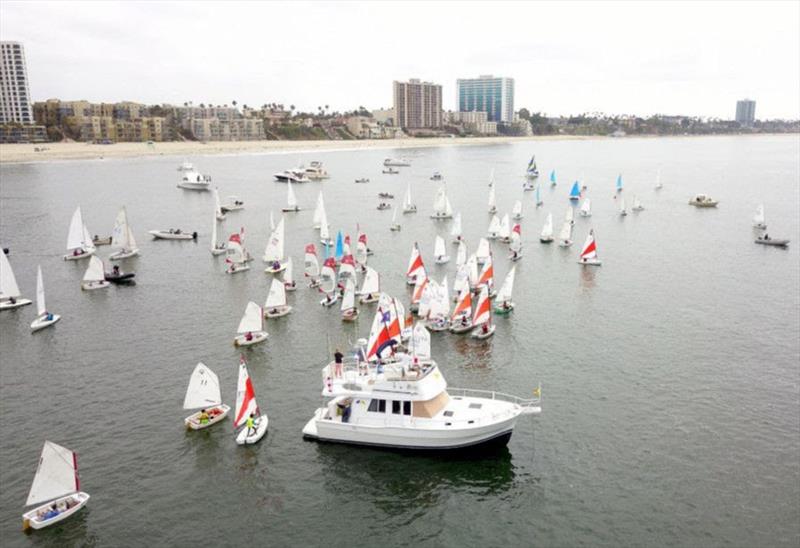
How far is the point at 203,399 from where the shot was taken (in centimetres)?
3566

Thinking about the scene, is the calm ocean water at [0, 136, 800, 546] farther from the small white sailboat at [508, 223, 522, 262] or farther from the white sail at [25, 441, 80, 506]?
the small white sailboat at [508, 223, 522, 262]

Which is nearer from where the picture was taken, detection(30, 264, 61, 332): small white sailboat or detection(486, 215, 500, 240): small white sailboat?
detection(30, 264, 61, 332): small white sailboat

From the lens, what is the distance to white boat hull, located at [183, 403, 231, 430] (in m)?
34.7

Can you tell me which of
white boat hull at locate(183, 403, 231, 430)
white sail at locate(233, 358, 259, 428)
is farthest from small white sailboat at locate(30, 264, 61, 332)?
white sail at locate(233, 358, 259, 428)

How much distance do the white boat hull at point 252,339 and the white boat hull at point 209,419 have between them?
35.0 feet

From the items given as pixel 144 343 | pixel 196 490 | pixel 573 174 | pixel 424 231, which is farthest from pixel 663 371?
pixel 573 174

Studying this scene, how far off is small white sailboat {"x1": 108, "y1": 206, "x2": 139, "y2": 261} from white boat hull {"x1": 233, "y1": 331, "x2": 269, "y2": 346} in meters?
37.0

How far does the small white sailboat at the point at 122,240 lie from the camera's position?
251ft

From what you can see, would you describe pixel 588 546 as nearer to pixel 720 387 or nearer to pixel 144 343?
pixel 720 387

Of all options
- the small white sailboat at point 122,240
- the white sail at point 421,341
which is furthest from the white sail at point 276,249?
the white sail at point 421,341

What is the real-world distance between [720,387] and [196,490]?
32.6 metres

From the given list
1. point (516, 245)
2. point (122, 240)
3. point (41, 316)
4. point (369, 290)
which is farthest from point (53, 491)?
point (516, 245)

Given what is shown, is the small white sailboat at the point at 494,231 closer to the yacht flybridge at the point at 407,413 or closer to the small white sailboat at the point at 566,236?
the small white sailboat at the point at 566,236

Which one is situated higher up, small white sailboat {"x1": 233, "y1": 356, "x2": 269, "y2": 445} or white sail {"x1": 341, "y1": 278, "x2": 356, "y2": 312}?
white sail {"x1": 341, "y1": 278, "x2": 356, "y2": 312}
